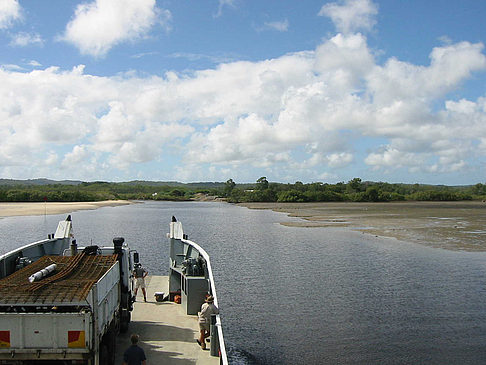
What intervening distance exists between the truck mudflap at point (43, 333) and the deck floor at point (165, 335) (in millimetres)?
2638

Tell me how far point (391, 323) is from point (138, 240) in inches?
1117

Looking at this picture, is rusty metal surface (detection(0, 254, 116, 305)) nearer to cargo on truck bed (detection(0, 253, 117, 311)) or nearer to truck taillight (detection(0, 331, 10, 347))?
cargo on truck bed (detection(0, 253, 117, 311))

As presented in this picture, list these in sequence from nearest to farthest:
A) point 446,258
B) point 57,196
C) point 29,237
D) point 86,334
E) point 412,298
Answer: point 86,334 → point 412,298 → point 446,258 → point 29,237 → point 57,196

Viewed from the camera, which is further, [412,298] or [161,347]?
[412,298]

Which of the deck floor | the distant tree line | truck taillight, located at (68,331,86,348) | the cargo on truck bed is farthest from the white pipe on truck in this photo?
the distant tree line

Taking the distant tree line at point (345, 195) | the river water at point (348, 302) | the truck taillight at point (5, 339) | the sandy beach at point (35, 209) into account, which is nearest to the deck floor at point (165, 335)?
the river water at point (348, 302)

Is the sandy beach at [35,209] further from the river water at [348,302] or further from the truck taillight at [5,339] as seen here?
the truck taillight at [5,339]

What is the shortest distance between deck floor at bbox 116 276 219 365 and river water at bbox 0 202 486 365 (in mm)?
2564

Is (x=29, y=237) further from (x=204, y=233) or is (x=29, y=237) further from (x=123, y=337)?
(x=123, y=337)

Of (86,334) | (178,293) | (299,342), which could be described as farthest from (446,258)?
(86,334)

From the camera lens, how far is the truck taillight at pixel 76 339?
7.43 meters

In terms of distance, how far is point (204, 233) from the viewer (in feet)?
162

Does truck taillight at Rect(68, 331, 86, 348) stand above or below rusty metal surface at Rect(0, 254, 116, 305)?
below

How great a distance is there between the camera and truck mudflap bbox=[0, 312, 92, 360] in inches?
291
